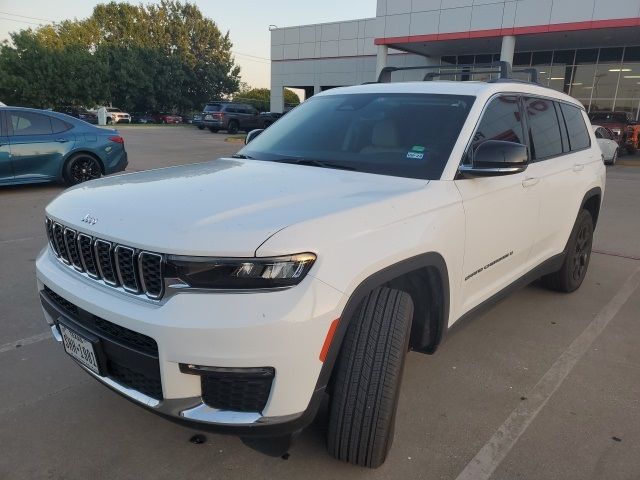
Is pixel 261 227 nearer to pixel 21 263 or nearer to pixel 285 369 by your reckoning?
pixel 285 369

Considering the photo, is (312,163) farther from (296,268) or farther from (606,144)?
(606,144)

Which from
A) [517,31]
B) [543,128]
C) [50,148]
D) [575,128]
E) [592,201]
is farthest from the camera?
[517,31]

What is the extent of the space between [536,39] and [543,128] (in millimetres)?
22228

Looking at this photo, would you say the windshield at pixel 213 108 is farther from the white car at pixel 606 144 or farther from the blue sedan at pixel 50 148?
the blue sedan at pixel 50 148

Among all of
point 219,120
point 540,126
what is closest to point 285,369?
point 540,126

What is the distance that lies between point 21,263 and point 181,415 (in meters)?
4.18

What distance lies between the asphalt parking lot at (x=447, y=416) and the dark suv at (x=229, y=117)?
27.2m

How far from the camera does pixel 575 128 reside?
453 centimetres

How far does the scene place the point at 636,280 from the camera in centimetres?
524

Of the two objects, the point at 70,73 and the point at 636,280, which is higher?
the point at 70,73

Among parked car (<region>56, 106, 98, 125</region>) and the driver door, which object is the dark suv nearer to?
parked car (<region>56, 106, 98, 125</region>)

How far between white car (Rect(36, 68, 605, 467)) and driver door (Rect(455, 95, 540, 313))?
0.02 m

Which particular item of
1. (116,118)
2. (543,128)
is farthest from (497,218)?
(116,118)

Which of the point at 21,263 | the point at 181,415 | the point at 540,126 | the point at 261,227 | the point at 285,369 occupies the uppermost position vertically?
the point at 540,126
